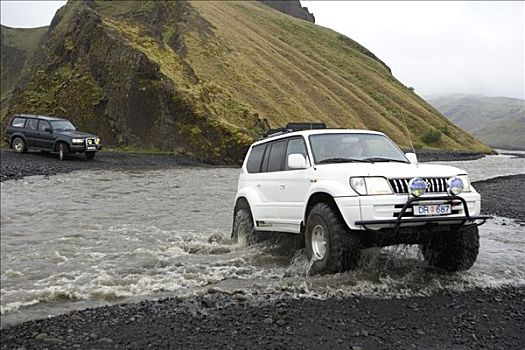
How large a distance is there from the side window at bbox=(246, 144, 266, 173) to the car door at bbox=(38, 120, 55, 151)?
653 inches

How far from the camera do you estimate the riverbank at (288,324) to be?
184 inches

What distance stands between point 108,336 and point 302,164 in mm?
3792

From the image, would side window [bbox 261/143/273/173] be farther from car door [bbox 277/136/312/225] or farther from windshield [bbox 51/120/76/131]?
windshield [bbox 51/120/76/131]

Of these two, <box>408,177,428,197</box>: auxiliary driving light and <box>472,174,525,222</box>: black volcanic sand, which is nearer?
→ <box>408,177,428,197</box>: auxiliary driving light

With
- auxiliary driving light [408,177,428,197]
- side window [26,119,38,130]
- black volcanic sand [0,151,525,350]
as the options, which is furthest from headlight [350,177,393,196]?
side window [26,119,38,130]

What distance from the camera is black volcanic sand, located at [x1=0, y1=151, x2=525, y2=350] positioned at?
4672 millimetres

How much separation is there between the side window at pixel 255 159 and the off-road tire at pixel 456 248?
323 centimetres

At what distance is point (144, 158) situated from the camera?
29859 millimetres

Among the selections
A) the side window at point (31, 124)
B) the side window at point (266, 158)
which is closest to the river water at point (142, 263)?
the side window at point (266, 158)

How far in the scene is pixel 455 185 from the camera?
22.0ft

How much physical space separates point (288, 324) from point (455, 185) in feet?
9.70

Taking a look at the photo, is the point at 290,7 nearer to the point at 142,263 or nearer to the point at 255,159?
the point at 255,159

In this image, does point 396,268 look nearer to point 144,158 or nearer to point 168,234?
point 168,234

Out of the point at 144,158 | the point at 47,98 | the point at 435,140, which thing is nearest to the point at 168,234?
the point at 144,158
